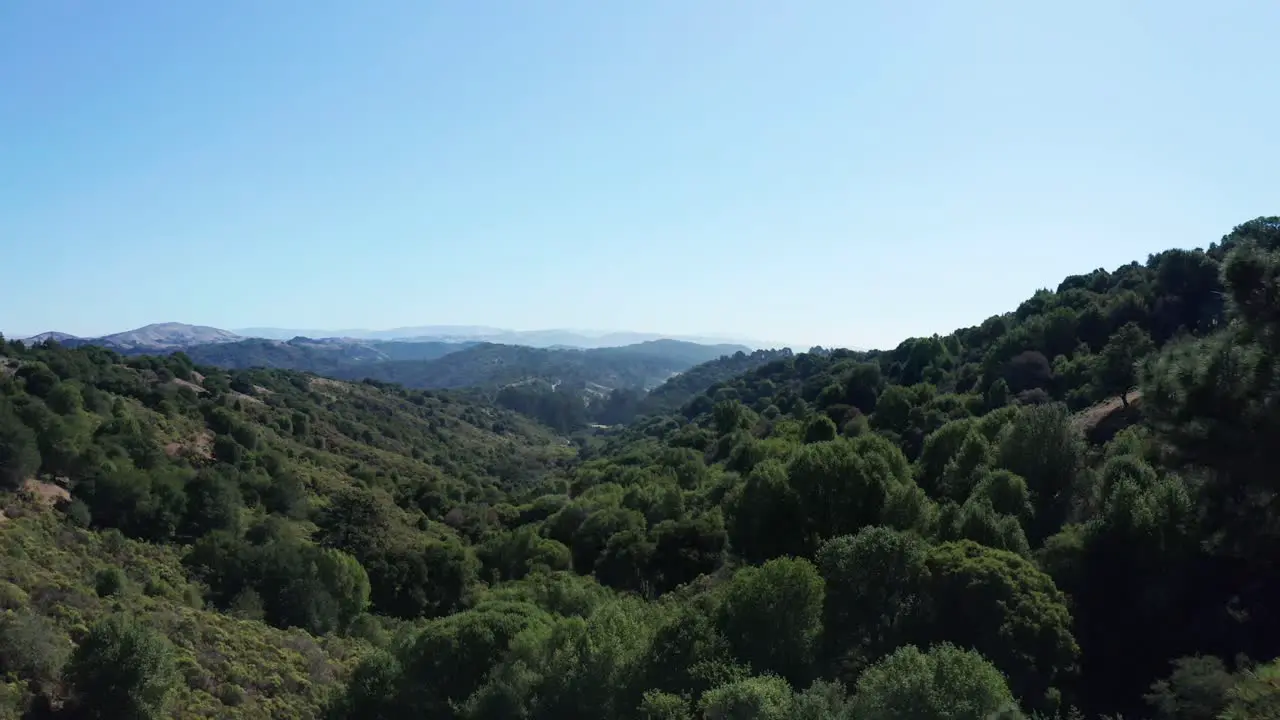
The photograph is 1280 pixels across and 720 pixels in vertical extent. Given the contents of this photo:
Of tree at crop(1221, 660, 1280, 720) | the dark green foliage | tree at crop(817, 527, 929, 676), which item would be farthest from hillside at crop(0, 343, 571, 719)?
tree at crop(1221, 660, 1280, 720)

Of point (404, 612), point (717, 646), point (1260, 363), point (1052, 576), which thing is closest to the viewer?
point (1260, 363)

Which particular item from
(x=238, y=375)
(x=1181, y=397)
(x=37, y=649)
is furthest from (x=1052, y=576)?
(x=238, y=375)

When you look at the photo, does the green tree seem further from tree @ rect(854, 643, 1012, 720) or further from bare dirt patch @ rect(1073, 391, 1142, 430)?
bare dirt patch @ rect(1073, 391, 1142, 430)

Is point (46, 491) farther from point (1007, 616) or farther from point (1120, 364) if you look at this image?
point (1120, 364)

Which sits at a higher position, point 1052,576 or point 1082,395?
point 1082,395

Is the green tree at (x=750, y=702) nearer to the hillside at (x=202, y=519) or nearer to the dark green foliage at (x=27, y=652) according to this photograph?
the hillside at (x=202, y=519)

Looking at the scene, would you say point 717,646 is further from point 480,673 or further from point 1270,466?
point 1270,466
